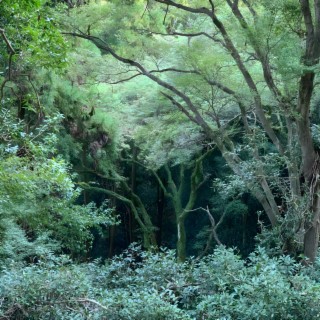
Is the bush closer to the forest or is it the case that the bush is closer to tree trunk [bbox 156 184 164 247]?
the forest

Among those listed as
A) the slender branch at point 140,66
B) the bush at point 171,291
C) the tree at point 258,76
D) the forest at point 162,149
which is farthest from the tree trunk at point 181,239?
the bush at point 171,291

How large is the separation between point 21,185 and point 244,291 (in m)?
2.31

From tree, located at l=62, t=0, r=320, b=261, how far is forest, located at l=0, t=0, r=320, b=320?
0.02m

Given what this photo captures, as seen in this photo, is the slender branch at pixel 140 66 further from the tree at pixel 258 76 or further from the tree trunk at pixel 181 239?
the tree trunk at pixel 181 239

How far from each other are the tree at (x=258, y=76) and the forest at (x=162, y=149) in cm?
2

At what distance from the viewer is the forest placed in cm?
423

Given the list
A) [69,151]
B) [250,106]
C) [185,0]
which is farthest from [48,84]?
[250,106]

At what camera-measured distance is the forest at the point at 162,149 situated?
4.23 m

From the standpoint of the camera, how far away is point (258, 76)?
768cm

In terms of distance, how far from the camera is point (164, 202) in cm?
1345

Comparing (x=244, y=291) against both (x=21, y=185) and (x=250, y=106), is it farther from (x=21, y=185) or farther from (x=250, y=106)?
(x=250, y=106)

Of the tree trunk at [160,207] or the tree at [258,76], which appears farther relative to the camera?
the tree trunk at [160,207]

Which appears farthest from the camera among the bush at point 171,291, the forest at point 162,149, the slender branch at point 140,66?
the slender branch at point 140,66

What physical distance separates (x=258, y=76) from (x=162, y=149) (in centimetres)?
302
